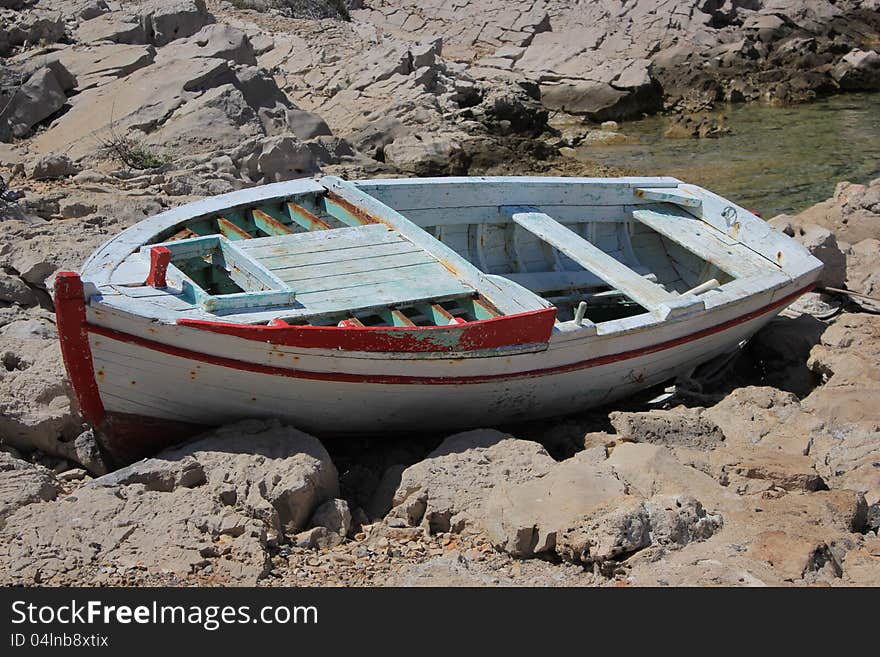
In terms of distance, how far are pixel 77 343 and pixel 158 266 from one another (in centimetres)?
64

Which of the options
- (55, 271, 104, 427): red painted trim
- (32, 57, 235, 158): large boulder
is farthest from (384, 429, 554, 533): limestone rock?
(32, 57, 235, 158): large boulder

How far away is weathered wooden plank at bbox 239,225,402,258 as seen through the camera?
6516 millimetres

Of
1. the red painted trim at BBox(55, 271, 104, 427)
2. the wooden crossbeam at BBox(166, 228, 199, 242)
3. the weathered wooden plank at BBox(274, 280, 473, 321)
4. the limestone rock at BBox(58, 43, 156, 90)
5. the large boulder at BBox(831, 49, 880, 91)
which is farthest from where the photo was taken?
the large boulder at BBox(831, 49, 880, 91)

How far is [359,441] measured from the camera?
635cm

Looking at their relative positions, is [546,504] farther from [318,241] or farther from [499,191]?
[499,191]

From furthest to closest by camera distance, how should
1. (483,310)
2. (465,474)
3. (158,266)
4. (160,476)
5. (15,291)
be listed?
(15,291), (483,310), (158,266), (465,474), (160,476)

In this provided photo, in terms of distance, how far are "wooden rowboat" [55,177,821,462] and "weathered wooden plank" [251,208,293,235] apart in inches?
0.9

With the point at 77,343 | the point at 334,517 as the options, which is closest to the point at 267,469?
the point at 334,517

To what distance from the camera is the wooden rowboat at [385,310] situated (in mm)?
5480

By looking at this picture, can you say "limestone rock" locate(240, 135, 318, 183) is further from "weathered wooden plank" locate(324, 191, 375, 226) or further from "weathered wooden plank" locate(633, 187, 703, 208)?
"weathered wooden plank" locate(633, 187, 703, 208)

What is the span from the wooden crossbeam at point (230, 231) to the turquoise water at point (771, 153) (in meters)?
7.61

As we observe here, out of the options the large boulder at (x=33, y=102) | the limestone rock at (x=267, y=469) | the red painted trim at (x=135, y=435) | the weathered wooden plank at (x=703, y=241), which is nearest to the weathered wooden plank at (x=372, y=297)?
the limestone rock at (x=267, y=469)

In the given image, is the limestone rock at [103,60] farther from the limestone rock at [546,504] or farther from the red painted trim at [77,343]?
the limestone rock at [546,504]

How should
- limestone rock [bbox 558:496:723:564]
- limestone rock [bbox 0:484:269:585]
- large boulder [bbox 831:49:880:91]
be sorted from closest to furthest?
1. limestone rock [bbox 0:484:269:585]
2. limestone rock [bbox 558:496:723:564]
3. large boulder [bbox 831:49:880:91]
